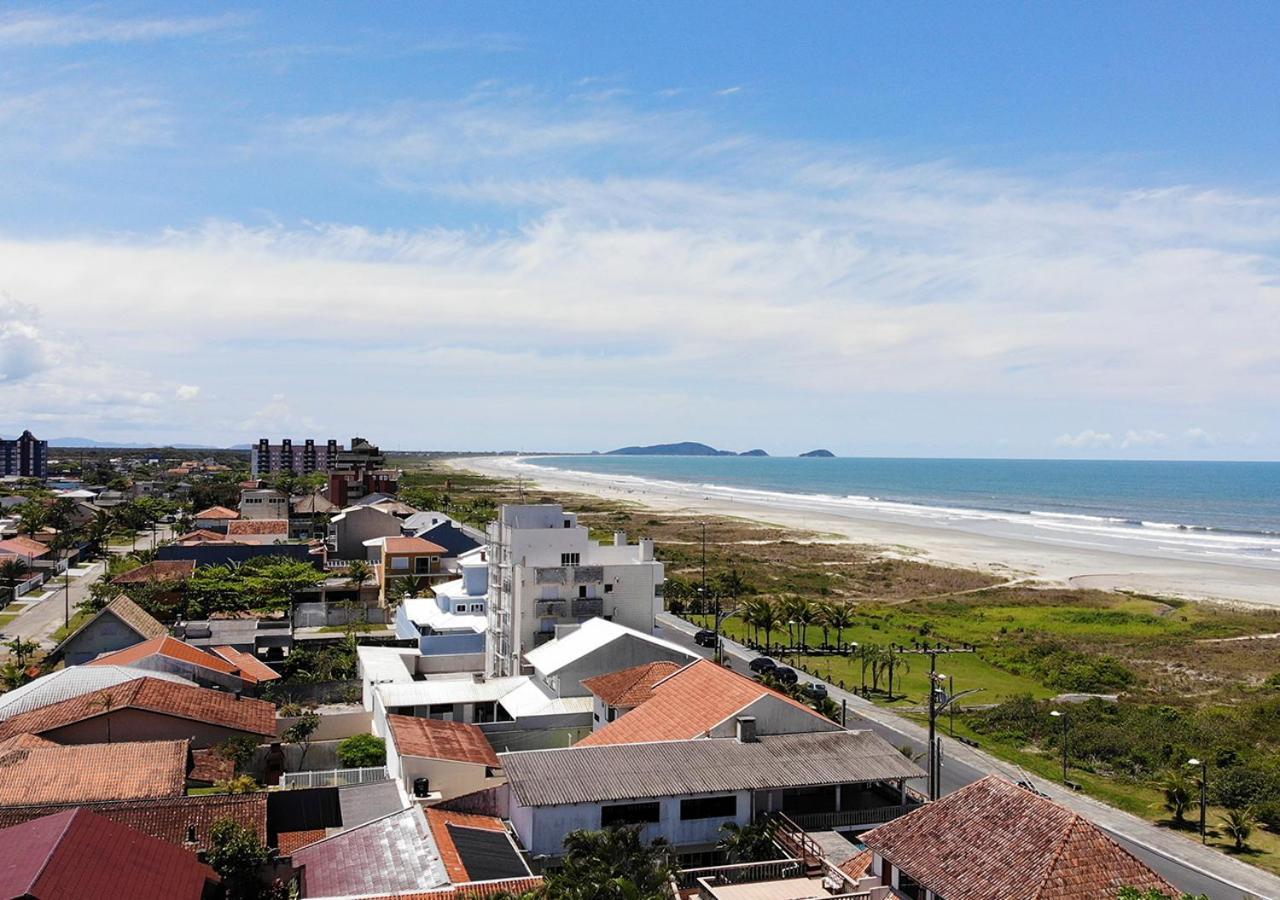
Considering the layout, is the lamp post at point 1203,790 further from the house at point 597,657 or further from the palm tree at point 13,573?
the palm tree at point 13,573

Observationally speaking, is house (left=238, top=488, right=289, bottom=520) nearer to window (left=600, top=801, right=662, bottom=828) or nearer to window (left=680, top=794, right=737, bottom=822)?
window (left=600, top=801, right=662, bottom=828)

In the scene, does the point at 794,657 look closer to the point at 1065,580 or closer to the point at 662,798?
the point at 662,798

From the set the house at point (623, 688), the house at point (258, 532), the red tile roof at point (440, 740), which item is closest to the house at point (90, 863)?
the red tile roof at point (440, 740)

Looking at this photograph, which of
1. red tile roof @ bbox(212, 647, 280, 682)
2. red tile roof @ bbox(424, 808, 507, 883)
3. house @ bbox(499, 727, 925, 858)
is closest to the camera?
red tile roof @ bbox(424, 808, 507, 883)

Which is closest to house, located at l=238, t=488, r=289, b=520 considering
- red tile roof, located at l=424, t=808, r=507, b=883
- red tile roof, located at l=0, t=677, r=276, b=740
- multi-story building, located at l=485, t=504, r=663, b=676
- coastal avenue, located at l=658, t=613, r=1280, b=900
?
multi-story building, located at l=485, t=504, r=663, b=676

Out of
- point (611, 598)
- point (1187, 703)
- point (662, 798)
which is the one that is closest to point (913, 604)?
point (1187, 703)

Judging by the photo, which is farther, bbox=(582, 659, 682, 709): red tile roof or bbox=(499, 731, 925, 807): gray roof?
bbox=(582, 659, 682, 709): red tile roof
